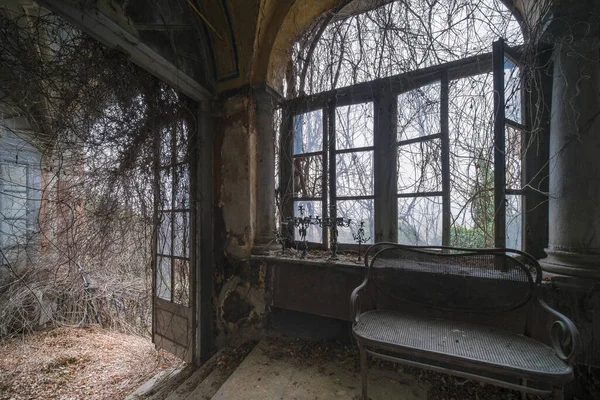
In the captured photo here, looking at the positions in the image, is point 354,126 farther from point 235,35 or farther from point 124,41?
point 124,41

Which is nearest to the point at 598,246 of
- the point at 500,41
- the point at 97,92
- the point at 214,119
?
the point at 500,41

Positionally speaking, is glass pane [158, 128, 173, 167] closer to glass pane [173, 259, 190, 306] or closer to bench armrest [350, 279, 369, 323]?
glass pane [173, 259, 190, 306]

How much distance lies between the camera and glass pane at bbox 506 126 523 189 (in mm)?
1595

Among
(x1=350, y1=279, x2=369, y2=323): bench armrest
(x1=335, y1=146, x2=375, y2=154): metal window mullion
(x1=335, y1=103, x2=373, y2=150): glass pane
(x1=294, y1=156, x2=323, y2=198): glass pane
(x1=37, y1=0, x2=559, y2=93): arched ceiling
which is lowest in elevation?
(x1=350, y1=279, x2=369, y2=323): bench armrest

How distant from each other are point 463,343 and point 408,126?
Result: 58.2 inches

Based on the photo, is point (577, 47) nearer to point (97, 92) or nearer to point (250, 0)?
point (250, 0)

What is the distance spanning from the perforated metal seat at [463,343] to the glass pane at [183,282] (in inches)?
69.7

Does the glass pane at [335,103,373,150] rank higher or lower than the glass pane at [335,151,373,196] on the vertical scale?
higher

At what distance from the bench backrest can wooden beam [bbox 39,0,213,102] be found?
6.77ft

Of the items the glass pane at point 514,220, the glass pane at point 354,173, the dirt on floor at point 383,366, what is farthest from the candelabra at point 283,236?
the glass pane at point 514,220

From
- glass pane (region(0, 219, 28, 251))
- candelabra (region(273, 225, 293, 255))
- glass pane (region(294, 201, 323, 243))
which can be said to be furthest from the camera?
glass pane (region(0, 219, 28, 251))

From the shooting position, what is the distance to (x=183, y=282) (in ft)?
7.76

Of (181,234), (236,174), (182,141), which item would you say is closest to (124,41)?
(182,141)

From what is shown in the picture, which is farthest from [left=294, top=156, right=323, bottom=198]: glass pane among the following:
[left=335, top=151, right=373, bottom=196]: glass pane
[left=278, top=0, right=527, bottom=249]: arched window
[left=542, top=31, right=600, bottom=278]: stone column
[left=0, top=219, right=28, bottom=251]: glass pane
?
[left=0, top=219, right=28, bottom=251]: glass pane
